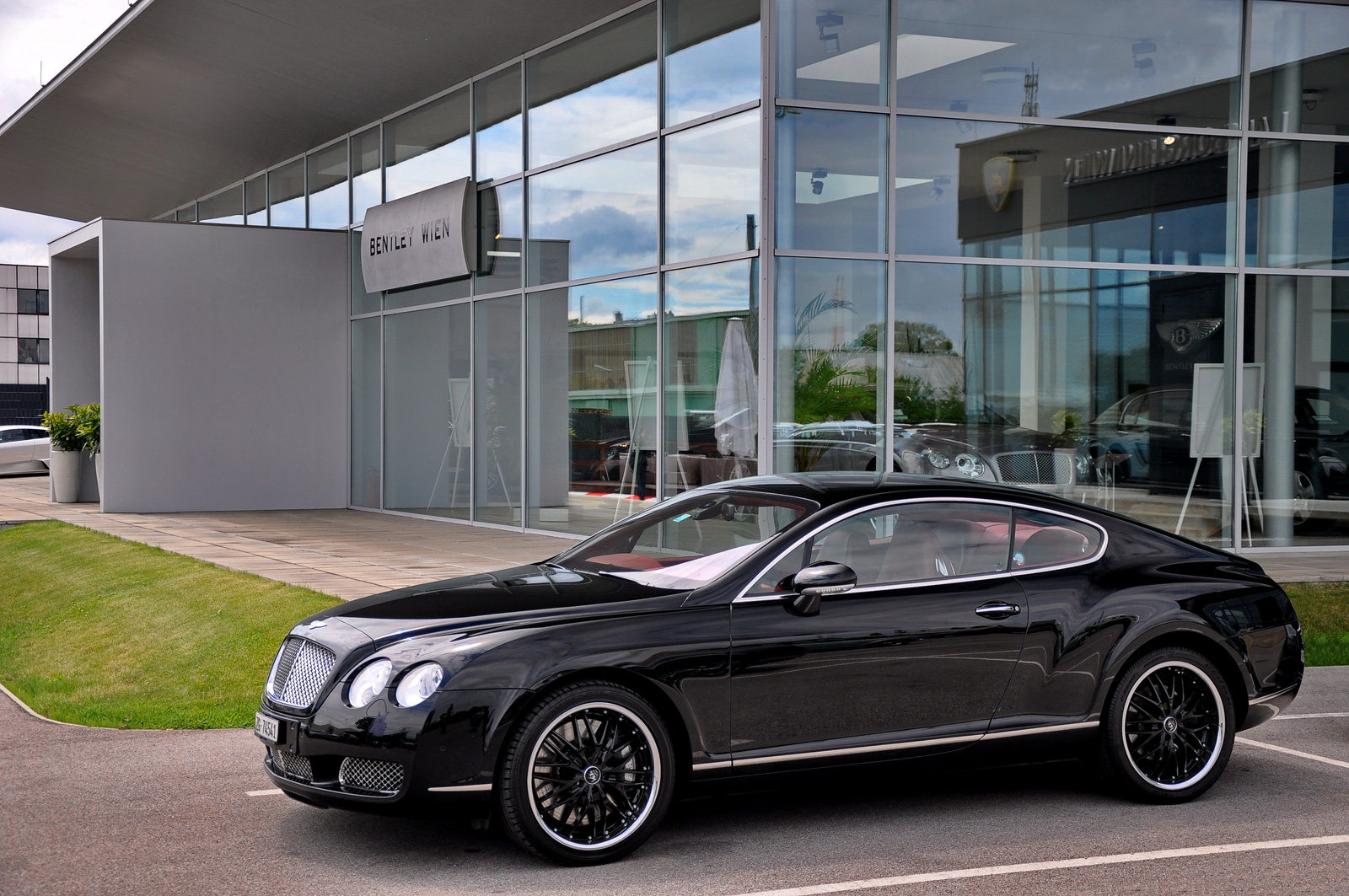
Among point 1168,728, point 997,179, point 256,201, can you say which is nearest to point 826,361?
point 997,179

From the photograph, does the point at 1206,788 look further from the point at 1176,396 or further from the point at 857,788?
the point at 1176,396

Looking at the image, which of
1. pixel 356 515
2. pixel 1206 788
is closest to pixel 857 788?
pixel 1206 788

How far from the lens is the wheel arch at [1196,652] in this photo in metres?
5.61

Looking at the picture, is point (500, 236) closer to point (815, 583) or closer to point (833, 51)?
point (833, 51)

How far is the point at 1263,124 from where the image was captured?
14.6 m

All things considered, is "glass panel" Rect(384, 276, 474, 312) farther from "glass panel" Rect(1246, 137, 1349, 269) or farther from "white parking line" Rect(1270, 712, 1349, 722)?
"white parking line" Rect(1270, 712, 1349, 722)

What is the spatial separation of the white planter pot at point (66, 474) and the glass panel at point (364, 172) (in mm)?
6831

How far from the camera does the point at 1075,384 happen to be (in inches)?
543

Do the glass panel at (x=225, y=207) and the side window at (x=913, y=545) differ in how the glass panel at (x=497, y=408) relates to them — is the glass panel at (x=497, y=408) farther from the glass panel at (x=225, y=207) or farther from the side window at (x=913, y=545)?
the side window at (x=913, y=545)

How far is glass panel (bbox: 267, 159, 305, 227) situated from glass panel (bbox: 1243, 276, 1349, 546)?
51.9ft

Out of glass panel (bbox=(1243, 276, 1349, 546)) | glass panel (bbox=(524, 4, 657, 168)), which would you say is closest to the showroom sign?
glass panel (bbox=(524, 4, 657, 168))

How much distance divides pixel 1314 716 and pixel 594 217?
10108mm

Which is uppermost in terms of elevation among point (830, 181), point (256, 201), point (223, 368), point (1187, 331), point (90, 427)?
point (256, 201)

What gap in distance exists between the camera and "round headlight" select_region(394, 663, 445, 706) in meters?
4.63
